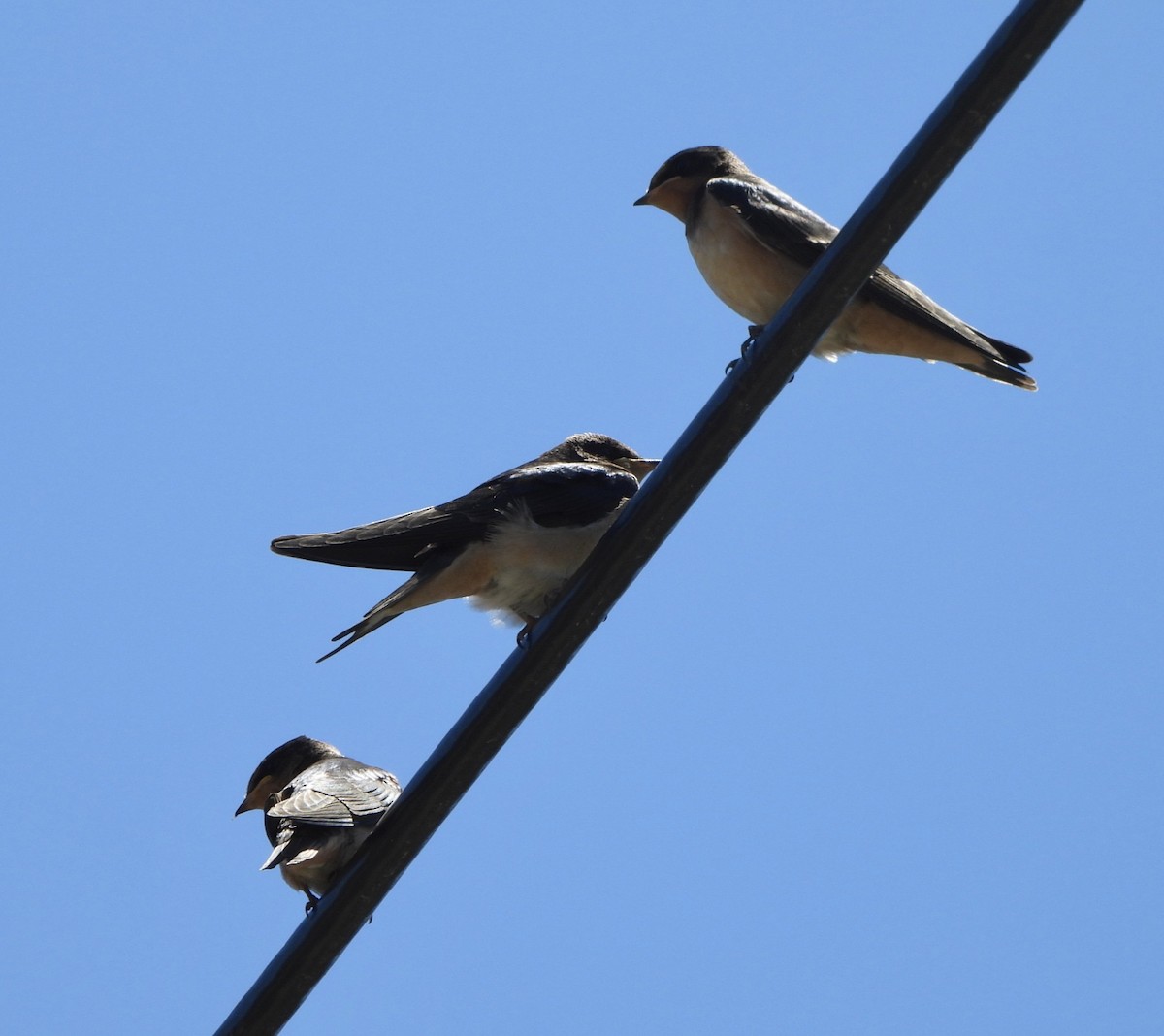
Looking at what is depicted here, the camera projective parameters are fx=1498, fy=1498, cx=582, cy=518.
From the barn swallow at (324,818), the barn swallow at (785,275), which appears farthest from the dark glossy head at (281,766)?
the barn swallow at (785,275)

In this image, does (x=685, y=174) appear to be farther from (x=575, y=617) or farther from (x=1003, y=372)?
(x=575, y=617)

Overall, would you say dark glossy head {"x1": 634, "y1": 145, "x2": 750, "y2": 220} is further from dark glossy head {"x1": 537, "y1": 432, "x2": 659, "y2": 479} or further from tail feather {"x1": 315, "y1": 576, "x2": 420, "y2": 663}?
tail feather {"x1": 315, "y1": 576, "x2": 420, "y2": 663}

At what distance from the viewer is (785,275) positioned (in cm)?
598

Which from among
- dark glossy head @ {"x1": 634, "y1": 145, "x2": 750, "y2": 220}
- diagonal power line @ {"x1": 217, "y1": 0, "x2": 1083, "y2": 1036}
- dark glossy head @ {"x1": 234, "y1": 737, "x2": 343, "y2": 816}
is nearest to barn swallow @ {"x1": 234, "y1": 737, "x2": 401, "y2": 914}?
dark glossy head @ {"x1": 234, "y1": 737, "x2": 343, "y2": 816}

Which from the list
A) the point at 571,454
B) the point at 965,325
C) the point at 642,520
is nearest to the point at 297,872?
the point at 571,454

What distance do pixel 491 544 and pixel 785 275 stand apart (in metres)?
1.61

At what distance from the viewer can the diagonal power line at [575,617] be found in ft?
11.4

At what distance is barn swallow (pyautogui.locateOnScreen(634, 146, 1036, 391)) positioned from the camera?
18.0 ft

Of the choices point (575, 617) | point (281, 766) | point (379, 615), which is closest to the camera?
point (575, 617)

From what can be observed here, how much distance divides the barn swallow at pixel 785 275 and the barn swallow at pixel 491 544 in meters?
1.01

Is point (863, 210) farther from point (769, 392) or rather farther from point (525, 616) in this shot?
point (525, 616)

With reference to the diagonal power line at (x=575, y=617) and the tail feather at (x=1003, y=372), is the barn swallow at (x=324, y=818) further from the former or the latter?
the tail feather at (x=1003, y=372)

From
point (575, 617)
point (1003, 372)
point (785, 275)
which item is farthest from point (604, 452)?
point (575, 617)

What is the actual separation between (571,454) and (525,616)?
1.13 meters
